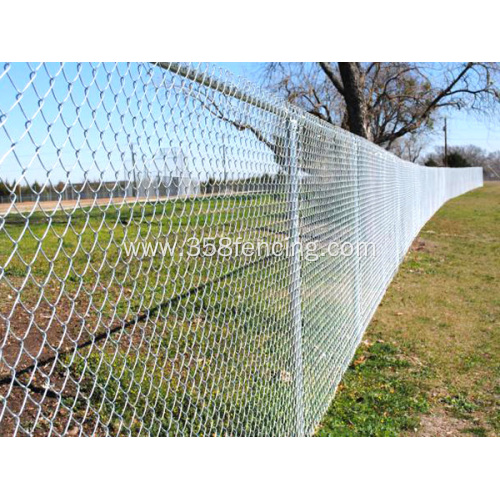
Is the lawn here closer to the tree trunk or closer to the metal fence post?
the metal fence post

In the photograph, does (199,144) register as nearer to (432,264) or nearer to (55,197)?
(55,197)

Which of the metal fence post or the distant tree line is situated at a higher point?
the metal fence post

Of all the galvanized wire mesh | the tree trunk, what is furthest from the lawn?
the tree trunk

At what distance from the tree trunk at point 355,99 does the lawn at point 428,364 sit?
304 inches

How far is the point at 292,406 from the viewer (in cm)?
366

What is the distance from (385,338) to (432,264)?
5.64 metres

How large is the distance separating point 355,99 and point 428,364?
1288 centimetres

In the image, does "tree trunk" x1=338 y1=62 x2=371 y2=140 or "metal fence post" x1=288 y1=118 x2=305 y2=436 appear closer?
"metal fence post" x1=288 y1=118 x2=305 y2=436

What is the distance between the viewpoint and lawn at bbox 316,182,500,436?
4367mm

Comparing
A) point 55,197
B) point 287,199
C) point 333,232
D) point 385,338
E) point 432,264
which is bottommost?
point 432,264

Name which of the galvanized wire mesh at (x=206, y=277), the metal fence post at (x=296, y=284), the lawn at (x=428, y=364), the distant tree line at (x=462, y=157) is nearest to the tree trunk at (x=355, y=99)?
the lawn at (x=428, y=364)

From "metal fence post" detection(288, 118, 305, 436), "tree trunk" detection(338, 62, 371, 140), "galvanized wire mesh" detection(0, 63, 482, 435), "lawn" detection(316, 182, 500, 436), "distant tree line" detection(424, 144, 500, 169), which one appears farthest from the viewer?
"distant tree line" detection(424, 144, 500, 169)

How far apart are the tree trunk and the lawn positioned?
773 cm

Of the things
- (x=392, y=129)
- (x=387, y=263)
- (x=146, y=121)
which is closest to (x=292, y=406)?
(x=146, y=121)
